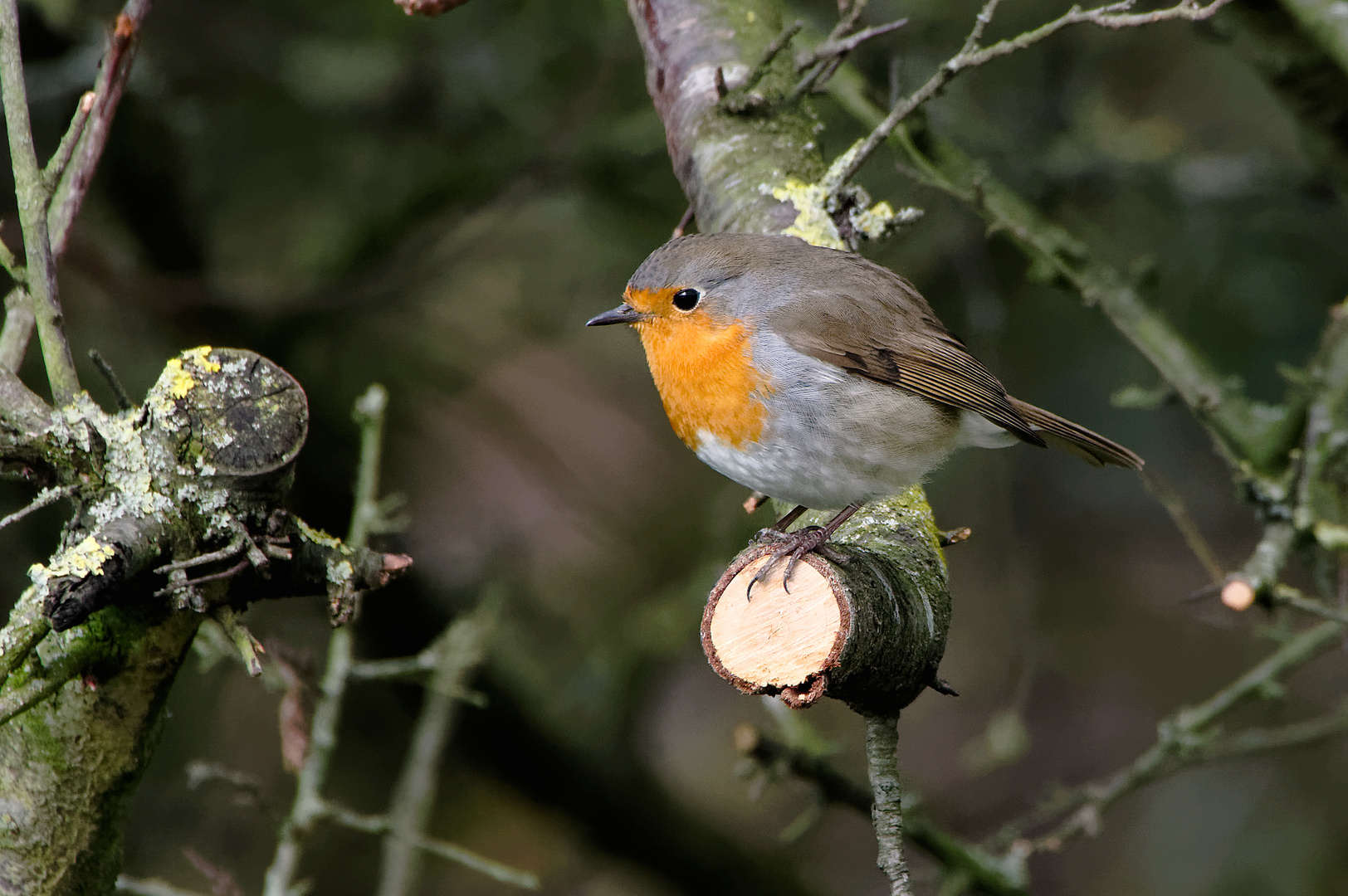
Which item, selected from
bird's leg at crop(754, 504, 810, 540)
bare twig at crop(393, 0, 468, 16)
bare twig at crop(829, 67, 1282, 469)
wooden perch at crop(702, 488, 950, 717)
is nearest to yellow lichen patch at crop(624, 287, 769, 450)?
bird's leg at crop(754, 504, 810, 540)

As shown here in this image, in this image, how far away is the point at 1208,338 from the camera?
4902 mm

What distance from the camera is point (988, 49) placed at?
234 cm

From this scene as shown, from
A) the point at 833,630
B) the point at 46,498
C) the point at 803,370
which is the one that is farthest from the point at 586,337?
the point at 46,498

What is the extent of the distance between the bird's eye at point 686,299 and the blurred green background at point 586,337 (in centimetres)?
121

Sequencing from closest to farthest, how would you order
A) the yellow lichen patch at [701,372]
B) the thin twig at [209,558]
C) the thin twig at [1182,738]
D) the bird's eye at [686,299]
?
the thin twig at [209,558] → the yellow lichen patch at [701,372] → the bird's eye at [686,299] → the thin twig at [1182,738]

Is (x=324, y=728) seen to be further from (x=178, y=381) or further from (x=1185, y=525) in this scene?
(x=1185, y=525)

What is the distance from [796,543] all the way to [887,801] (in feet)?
1.54

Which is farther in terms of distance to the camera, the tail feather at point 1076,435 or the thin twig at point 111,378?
the tail feather at point 1076,435

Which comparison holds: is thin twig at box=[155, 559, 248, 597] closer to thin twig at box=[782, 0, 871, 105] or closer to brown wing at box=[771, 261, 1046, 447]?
brown wing at box=[771, 261, 1046, 447]

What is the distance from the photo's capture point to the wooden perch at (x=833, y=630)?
1.80m

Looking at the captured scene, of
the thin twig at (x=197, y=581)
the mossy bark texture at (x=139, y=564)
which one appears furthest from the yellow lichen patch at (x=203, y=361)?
the thin twig at (x=197, y=581)

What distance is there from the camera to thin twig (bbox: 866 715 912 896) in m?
1.75

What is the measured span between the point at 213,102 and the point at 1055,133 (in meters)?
3.53

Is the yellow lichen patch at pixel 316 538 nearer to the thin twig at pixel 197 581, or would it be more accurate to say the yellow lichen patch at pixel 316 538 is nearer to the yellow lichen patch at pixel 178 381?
the thin twig at pixel 197 581
